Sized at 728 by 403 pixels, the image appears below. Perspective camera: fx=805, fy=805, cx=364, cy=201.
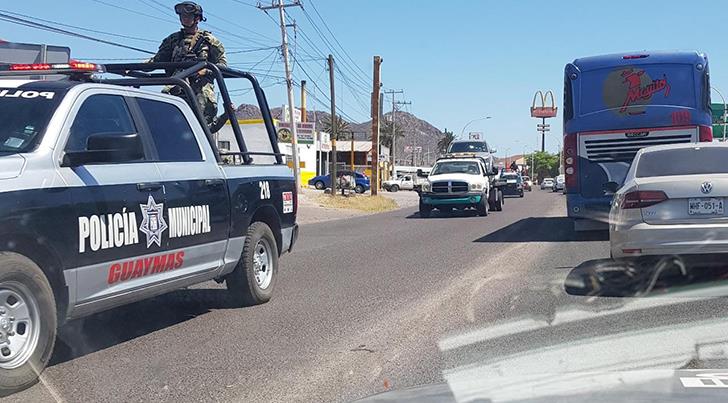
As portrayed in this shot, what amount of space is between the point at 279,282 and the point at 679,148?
5.20m

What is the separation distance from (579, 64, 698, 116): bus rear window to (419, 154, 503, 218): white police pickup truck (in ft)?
31.8

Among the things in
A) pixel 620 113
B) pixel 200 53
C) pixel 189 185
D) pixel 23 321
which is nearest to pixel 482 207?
pixel 620 113

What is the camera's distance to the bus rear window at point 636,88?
572 inches

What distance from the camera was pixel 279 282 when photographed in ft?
32.8

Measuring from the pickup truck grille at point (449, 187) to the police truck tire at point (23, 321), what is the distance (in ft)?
66.1

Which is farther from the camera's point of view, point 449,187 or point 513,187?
point 513,187

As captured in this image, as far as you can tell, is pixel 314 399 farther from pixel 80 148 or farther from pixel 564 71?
pixel 564 71

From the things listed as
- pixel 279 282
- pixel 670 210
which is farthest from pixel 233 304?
pixel 670 210

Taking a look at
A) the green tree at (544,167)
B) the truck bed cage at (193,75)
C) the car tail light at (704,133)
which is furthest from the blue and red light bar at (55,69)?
the green tree at (544,167)

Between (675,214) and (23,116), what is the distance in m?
6.54

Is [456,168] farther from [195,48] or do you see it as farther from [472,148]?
[195,48]

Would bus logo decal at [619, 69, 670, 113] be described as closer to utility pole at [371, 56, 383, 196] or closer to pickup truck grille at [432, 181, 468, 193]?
pickup truck grille at [432, 181, 468, 193]

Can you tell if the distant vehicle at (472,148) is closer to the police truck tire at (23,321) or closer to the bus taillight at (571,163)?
the bus taillight at (571,163)

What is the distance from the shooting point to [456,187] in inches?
974
